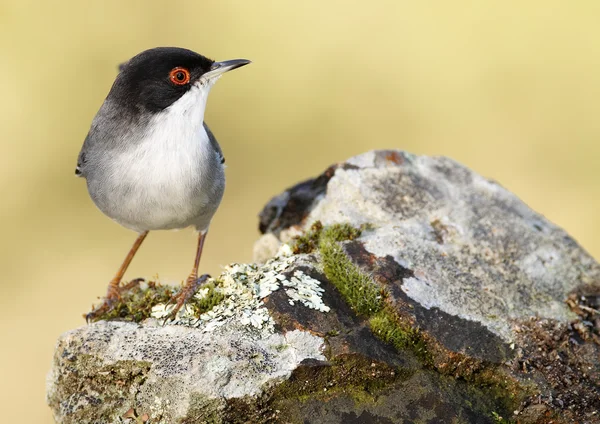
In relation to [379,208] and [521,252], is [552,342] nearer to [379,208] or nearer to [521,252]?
[521,252]

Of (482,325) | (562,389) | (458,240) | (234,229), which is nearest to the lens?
(562,389)

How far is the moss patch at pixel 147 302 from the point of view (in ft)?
17.1

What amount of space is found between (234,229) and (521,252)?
7.36 meters

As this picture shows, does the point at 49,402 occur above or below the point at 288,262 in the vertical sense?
below

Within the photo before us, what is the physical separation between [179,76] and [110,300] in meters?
2.10

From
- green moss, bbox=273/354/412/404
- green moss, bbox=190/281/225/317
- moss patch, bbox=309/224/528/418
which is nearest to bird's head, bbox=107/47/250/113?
green moss, bbox=190/281/225/317

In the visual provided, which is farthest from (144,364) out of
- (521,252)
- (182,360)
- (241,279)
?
(521,252)

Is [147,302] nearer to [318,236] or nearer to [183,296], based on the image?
[183,296]

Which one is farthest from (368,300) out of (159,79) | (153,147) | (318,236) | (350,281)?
(159,79)

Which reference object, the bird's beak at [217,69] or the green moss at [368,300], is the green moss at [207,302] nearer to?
the green moss at [368,300]

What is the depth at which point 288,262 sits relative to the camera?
5496mm

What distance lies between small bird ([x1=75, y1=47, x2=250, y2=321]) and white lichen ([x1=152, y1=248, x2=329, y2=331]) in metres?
0.37

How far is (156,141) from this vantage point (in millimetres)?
5723

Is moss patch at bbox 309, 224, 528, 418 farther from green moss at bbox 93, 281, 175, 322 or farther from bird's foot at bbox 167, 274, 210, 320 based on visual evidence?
green moss at bbox 93, 281, 175, 322
